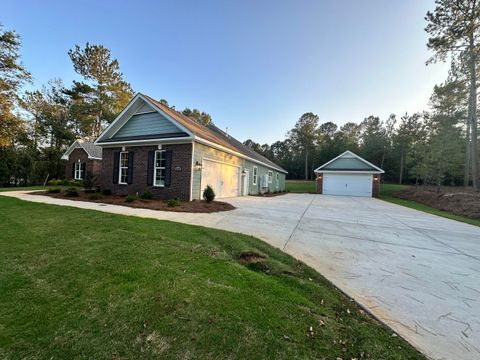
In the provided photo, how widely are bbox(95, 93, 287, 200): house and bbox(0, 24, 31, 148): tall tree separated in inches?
458

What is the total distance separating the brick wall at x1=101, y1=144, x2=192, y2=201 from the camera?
396 inches

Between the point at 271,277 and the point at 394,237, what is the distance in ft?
15.0

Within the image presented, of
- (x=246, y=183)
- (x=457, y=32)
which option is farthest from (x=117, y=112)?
(x=457, y=32)

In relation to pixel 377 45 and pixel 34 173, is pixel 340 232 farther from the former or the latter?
pixel 34 173

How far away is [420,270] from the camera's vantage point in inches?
144

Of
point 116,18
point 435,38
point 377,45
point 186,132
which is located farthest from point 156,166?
point 435,38

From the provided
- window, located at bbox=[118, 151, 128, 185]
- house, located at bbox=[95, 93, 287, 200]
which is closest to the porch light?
house, located at bbox=[95, 93, 287, 200]

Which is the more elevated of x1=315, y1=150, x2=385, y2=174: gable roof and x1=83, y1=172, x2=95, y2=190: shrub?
x1=315, y1=150, x2=385, y2=174: gable roof

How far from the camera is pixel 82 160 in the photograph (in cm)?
2042

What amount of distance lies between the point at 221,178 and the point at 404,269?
10137 millimetres

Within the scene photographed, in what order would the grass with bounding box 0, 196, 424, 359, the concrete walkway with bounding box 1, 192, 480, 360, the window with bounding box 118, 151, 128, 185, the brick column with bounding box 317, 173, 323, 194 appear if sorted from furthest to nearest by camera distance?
the brick column with bounding box 317, 173, 323, 194
the window with bounding box 118, 151, 128, 185
the concrete walkway with bounding box 1, 192, 480, 360
the grass with bounding box 0, 196, 424, 359

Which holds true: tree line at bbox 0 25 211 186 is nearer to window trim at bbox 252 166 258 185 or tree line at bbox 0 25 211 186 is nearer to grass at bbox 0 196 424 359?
window trim at bbox 252 166 258 185

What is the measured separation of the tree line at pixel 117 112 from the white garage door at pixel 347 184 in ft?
19.8

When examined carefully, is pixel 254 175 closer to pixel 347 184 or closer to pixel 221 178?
pixel 221 178
